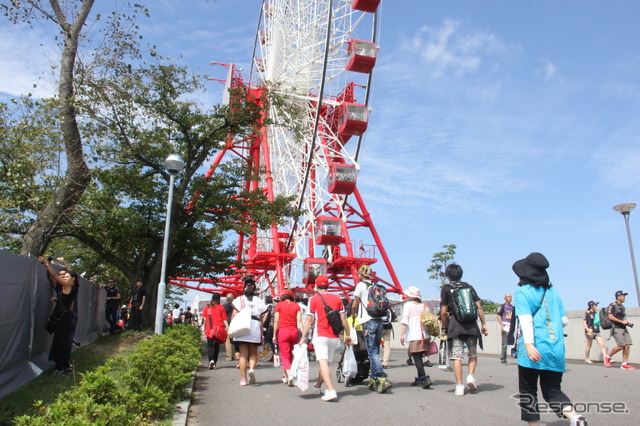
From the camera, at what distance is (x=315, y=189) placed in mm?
35156

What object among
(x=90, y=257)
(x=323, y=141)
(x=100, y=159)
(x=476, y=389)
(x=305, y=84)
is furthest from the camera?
(x=323, y=141)

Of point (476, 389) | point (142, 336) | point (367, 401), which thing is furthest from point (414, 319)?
point (142, 336)

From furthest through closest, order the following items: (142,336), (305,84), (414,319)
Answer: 1. (305,84)
2. (142,336)
3. (414,319)

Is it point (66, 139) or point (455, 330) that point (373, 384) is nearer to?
point (455, 330)

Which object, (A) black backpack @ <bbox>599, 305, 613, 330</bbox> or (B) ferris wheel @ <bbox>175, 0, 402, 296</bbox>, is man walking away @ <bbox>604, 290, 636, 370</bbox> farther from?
(B) ferris wheel @ <bbox>175, 0, 402, 296</bbox>

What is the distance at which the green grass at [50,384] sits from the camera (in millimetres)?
5930

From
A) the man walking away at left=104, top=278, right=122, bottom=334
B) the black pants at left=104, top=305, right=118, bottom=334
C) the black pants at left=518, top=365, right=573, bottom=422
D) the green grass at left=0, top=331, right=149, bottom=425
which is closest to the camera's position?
the black pants at left=518, top=365, right=573, bottom=422

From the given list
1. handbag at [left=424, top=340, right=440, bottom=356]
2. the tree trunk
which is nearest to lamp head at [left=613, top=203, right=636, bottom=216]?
handbag at [left=424, top=340, right=440, bottom=356]

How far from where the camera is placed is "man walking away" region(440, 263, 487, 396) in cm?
758

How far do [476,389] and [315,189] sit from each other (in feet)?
90.4

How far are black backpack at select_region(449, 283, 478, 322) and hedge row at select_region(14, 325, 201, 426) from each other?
12.3ft

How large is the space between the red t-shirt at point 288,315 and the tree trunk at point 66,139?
587cm

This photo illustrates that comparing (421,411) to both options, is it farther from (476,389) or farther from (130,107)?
(130,107)

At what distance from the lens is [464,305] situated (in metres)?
7.62
